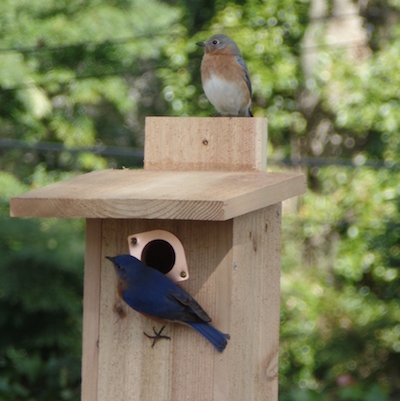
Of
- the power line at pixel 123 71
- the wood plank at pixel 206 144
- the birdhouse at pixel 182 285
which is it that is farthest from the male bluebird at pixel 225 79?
the power line at pixel 123 71

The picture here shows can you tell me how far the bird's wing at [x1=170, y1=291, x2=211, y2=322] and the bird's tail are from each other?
0.06ft

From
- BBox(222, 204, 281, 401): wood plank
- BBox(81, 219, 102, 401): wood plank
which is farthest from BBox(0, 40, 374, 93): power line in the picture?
BBox(81, 219, 102, 401): wood plank

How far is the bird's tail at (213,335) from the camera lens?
8.34ft

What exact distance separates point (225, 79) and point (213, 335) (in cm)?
145

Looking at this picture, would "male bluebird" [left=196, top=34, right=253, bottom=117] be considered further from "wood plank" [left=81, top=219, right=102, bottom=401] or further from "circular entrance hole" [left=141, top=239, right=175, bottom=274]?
"wood plank" [left=81, top=219, right=102, bottom=401]

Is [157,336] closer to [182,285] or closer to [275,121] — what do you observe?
[182,285]

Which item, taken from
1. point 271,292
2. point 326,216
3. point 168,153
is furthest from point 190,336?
point 326,216

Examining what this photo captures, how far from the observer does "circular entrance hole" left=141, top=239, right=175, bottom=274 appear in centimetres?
269

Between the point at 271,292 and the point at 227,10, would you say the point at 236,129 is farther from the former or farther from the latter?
the point at 227,10

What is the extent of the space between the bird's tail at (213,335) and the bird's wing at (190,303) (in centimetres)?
2

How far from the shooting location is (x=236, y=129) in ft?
9.56

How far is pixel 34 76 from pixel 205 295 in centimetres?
614

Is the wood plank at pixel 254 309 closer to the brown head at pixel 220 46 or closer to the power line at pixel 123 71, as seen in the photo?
the brown head at pixel 220 46

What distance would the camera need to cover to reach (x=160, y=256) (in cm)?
279
